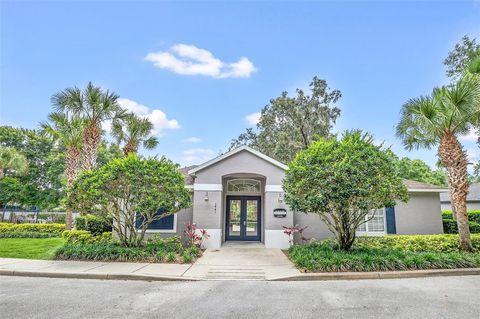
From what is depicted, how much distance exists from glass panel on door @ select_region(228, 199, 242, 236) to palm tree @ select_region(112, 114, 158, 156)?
6.20m

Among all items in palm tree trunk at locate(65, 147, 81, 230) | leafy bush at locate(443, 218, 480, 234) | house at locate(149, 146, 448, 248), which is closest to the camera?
house at locate(149, 146, 448, 248)

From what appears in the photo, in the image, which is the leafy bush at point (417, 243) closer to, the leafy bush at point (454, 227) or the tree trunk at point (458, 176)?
the tree trunk at point (458, 176)

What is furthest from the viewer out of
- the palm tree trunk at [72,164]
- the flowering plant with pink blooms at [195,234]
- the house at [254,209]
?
the palm tree trunk at [72,164]

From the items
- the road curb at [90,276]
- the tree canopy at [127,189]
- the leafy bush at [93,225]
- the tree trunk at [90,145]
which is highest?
the tree trunk at [90,145]

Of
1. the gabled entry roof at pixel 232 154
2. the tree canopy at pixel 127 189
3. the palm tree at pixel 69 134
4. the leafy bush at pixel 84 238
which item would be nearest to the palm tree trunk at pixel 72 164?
the palm tree at pixel 69 134

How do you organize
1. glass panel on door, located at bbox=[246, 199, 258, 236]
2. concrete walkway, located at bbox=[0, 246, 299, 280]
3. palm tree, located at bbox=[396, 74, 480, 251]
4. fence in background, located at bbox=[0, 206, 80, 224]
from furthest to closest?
1. fence in background, located at bbox=[0, 206, 80, 224]
2. glass panel on door, located at bbox=[246, 199, 258, 236]
3. palm tree, located at bbox=[396, 74, 480, 251]
4. concrete walkway, located at bbox=[0, 246, 299, 280]

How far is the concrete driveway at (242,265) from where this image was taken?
22.7ft

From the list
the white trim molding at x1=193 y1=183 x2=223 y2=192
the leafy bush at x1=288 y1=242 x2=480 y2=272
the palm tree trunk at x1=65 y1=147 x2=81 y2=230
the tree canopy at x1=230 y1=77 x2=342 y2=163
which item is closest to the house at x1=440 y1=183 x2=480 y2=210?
the tree canopy at x1=230 y1=77 x2=342 y2=163

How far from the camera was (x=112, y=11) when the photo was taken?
1041 cm

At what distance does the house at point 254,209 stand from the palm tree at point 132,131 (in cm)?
398

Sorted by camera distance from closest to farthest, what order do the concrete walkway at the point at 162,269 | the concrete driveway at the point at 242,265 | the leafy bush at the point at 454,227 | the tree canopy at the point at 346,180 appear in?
the concrete walkway at the point at 162,269 < the concrete driveway at the point at 242,265 < the tree canopy at the point at 346,180 < the leafy bush at the point at 454,227

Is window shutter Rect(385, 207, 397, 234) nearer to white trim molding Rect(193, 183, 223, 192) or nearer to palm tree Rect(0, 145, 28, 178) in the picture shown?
white trim molding Rect(193, 183, 223, 192)

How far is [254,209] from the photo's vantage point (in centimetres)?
1362

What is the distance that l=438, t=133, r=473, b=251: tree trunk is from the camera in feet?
30.1
